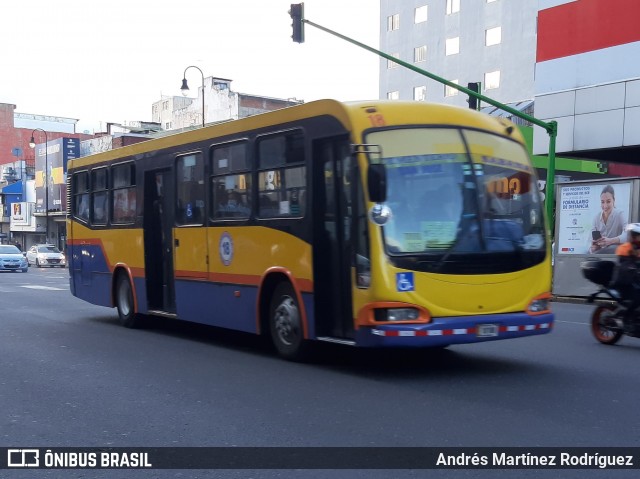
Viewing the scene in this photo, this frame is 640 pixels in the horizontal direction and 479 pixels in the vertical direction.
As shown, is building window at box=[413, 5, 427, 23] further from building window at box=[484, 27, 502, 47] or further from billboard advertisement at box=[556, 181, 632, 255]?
billboard advertisement at box=[556, 181, 632, 255]

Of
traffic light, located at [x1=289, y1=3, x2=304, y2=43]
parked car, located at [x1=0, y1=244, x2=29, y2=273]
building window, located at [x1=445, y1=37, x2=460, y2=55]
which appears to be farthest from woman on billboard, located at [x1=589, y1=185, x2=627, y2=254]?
building window, located at [x1=445, y1=37, x2=460, y2=55]

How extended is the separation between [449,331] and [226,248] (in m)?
3.85

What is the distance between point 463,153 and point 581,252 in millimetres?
12869

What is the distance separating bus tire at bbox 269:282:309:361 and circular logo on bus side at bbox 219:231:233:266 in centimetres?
109

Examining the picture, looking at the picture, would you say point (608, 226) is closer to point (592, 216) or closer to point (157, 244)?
point (592, 216)

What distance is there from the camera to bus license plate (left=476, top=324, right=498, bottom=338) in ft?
28.0

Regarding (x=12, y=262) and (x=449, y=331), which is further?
(x=12, y=262)

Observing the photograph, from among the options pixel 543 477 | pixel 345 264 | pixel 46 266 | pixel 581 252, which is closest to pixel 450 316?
pixel 345 264

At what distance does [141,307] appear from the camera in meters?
13.5

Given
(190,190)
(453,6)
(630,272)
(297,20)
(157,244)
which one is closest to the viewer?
(630,272)

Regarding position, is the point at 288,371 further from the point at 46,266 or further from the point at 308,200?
the point at 46,266

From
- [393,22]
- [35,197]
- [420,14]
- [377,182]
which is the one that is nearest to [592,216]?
[377,182]

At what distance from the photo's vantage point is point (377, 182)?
824 centimetres

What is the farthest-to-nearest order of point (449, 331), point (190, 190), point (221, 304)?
point (190, 190)
point (221, 304)
point (449, 331)
